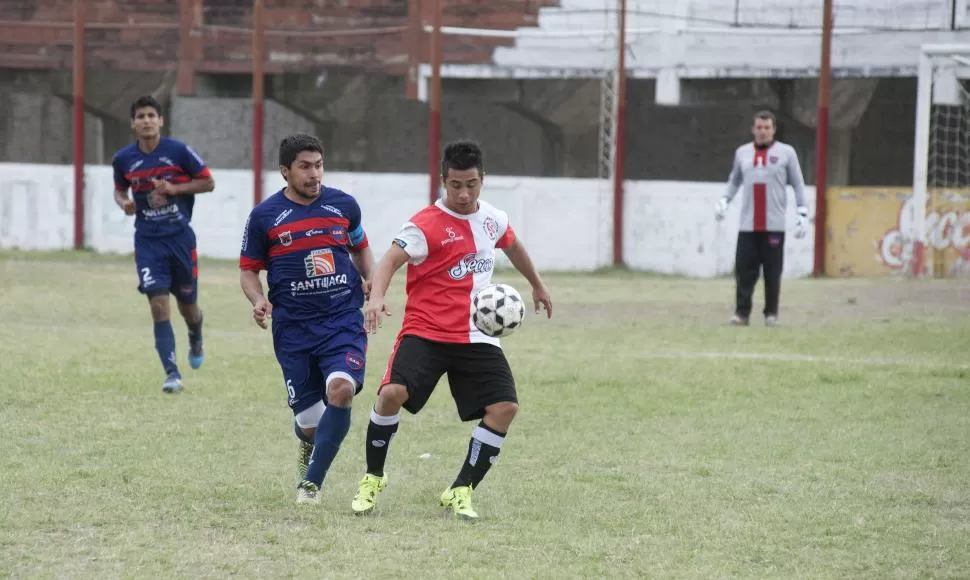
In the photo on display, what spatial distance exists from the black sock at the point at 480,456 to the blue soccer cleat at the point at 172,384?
4.31 m

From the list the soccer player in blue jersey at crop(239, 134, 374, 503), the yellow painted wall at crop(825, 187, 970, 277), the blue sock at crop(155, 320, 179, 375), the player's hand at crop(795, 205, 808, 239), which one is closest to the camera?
the soccer player in blue jersey at crop(239, 134, 374, 503)

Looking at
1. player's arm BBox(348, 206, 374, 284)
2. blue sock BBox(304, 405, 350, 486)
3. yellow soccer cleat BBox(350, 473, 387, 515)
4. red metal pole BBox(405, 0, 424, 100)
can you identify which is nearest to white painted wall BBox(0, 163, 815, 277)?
red metal pole BBox(405, 0, 424, 100)

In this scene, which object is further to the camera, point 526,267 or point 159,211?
point 159,211

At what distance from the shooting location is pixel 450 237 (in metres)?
6.66

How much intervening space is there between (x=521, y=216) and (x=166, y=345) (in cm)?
1479

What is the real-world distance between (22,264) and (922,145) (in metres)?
13.9

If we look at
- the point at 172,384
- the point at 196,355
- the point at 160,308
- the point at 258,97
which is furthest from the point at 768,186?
the point at 258,97

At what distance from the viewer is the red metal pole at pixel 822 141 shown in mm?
22734

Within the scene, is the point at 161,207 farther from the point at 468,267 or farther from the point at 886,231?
the point at 886,231

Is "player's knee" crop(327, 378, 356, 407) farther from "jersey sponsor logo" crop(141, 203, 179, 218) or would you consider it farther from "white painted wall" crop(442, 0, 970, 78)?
"white painted wall" crop(442, 0, 970, 78)

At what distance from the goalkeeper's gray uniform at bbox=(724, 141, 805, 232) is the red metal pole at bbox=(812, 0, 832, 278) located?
8.05 m

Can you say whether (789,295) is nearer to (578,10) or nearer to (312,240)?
(578,10)

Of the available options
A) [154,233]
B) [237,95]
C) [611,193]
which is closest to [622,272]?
[611,193]

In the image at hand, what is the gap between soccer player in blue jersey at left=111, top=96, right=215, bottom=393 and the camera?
413 inches
